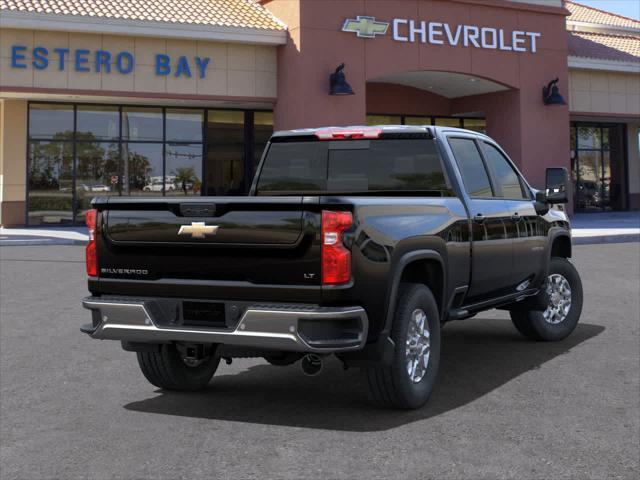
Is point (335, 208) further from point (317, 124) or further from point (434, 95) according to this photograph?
point (434, 95)

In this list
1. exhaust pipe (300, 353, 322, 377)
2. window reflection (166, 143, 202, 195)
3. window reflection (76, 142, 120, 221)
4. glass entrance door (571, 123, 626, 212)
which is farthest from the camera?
glass entrance door (571, 123, 626, 212)

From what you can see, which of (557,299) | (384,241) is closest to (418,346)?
(384,241)

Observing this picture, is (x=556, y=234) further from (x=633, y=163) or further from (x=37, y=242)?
(x=633, y=163)

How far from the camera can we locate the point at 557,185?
25.8ft

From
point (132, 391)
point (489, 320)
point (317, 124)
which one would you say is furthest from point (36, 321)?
point (317, 124)

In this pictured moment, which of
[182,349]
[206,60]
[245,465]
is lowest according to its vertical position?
[245,465]

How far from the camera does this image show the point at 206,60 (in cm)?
2642

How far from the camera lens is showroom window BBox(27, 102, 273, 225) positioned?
1107 inches

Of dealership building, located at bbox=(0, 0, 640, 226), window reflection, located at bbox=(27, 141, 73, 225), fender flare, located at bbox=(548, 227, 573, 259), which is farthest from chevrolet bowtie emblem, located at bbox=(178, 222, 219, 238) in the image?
window reflection, located at bbox=(27, 141, 73, 225)

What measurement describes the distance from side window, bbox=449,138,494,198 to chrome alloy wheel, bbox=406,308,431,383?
57.9 inches

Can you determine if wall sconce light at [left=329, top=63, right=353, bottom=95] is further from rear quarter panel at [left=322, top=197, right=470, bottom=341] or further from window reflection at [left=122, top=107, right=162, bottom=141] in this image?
rear quarter panel at [left=322, top=197, right=470, bottom=341]

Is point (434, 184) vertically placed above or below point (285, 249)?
above

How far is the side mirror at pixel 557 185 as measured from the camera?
780cm

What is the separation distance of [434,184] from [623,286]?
274 inches
